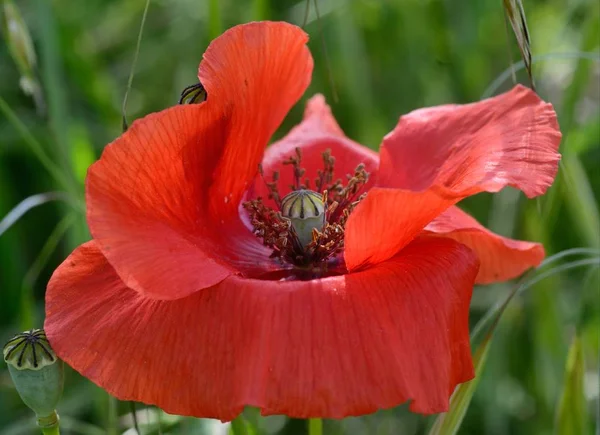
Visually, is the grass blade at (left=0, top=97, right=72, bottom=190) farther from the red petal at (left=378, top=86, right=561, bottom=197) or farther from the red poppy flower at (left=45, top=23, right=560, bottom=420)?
the red petal at (left=378, top=86, right=561, bottom=197)

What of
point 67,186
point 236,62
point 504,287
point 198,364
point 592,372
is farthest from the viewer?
point 504,287

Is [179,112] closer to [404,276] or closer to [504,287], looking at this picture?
[404,276]

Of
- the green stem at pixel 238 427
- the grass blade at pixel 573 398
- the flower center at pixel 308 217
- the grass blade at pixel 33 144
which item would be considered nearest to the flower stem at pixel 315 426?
the green stem at pixel 238 427

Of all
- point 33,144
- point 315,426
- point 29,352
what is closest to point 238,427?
point 315,426

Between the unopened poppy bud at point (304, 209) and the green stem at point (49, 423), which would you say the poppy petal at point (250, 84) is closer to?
the unopened poppy bud at point (304, 209)

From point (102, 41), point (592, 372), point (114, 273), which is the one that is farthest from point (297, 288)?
point (102, 41)

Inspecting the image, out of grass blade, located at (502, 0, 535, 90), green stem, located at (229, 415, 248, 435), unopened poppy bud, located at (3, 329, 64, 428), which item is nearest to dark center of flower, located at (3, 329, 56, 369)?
unopened poppy bud, located at (3, 329, 64, 428)

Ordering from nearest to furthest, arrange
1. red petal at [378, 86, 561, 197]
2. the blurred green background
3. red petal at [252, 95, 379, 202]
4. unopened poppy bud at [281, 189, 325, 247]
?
red petal at [378, 86, 561, 197], unopened poppy bud at [281, 189, 325, 247], red petal at [252, 95, 379, 202], the blurred green background

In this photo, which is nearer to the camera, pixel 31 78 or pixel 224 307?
pixel 224 307
